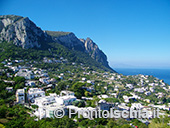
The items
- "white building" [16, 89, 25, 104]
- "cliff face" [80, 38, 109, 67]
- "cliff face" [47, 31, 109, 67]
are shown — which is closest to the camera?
"white building" [16, 89, 25, 104]

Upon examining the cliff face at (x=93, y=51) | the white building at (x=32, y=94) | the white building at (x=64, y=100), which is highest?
the cliff face at (x=93, y=51)

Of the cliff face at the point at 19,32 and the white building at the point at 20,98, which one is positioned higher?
the cliff face at the point at 19,32

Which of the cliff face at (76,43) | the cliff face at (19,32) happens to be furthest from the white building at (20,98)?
the cliff face at (76,43)

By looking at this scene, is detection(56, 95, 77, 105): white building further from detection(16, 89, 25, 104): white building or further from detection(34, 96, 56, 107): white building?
detection(16, 89, 25, 104): white building

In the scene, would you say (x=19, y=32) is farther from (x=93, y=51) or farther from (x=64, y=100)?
(x=93, y=51)

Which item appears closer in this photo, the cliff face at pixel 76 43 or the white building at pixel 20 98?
the white building at pixel 20 98

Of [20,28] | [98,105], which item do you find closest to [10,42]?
[20,28]

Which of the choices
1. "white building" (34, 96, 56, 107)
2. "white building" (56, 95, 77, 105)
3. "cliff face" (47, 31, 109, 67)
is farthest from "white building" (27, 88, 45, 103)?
"cliff face" (47, 31, 109, 67)

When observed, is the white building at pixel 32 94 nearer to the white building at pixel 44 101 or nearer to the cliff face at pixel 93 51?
the white building at pixel 44 101
